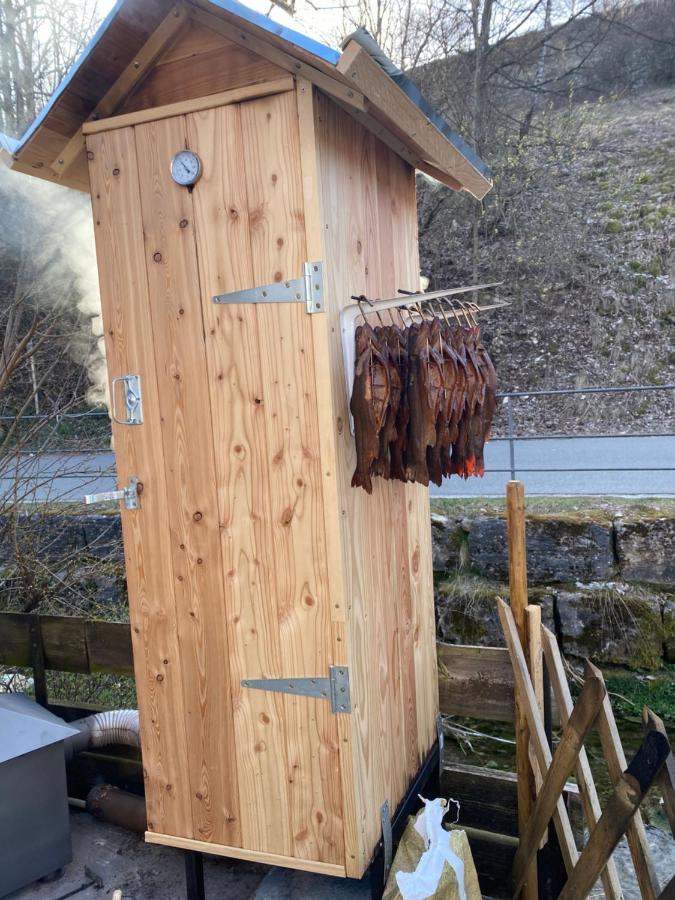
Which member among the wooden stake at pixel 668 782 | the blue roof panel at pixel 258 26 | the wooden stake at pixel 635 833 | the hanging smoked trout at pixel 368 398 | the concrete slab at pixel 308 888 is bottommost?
the concrete slab at pixel 308 888

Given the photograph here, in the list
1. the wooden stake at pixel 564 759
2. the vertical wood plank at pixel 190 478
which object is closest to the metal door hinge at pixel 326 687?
the vertical wood plank at pixel 190 478

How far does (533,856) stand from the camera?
2.48 metres

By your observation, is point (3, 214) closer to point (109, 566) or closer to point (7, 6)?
point (109, 566)

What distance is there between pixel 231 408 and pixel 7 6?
7.64 m

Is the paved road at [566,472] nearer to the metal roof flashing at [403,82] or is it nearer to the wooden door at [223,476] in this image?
the wooden door at [223,476]

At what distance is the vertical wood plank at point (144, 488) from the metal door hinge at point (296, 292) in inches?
16.9

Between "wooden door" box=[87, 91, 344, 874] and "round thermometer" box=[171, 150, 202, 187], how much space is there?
0.03 meters

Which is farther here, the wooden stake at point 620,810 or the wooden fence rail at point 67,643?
the wooden fence rail at point 67,643

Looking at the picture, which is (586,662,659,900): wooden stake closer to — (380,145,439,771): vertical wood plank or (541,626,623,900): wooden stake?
(541,626,623,900): wooden stake

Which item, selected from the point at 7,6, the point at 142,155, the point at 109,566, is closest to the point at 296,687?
the point at 142,155

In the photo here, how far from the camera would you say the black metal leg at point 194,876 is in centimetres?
254

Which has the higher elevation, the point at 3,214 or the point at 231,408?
the point at 3,214

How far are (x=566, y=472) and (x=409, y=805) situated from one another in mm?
6626

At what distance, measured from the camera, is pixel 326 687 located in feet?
7.16
